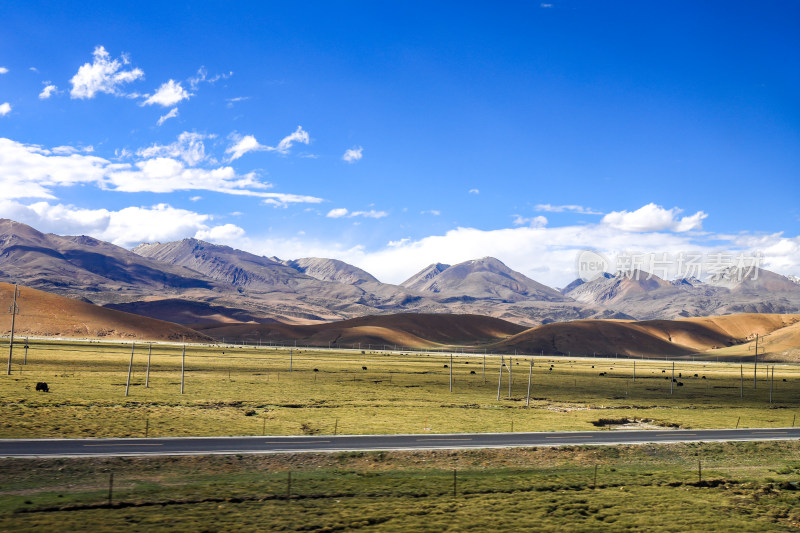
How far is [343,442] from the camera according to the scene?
138 ft

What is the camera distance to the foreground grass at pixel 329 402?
48.1 metres

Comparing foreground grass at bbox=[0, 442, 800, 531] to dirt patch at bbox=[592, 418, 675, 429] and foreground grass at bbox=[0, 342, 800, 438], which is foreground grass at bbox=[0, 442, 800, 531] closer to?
foreground grass at bbox=[0, 342, 800, 438]

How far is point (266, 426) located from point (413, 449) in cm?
1401

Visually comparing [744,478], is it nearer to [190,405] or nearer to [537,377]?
[190,405]

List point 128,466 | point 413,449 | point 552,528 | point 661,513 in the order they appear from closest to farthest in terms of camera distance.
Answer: point 552,528, point 661,513, point 128,466, point 413,449

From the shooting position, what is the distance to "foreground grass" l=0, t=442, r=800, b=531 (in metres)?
25.9

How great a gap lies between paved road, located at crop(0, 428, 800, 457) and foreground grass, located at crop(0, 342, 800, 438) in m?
2.97

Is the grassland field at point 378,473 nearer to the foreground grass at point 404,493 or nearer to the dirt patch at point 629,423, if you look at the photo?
the foreground grass at point 404,493

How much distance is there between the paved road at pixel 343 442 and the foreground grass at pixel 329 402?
2.97 meters

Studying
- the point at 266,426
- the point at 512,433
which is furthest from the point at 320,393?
the point at 512,433

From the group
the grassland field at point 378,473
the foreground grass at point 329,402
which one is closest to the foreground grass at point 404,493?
the grassland field at point 378,473

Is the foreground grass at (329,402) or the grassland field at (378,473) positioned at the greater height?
the grassland field at (378,473)

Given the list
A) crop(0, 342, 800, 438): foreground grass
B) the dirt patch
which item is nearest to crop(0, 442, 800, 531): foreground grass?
crop(0, 342, 800, 438): foreground grass

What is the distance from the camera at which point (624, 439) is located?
47.0 metres
